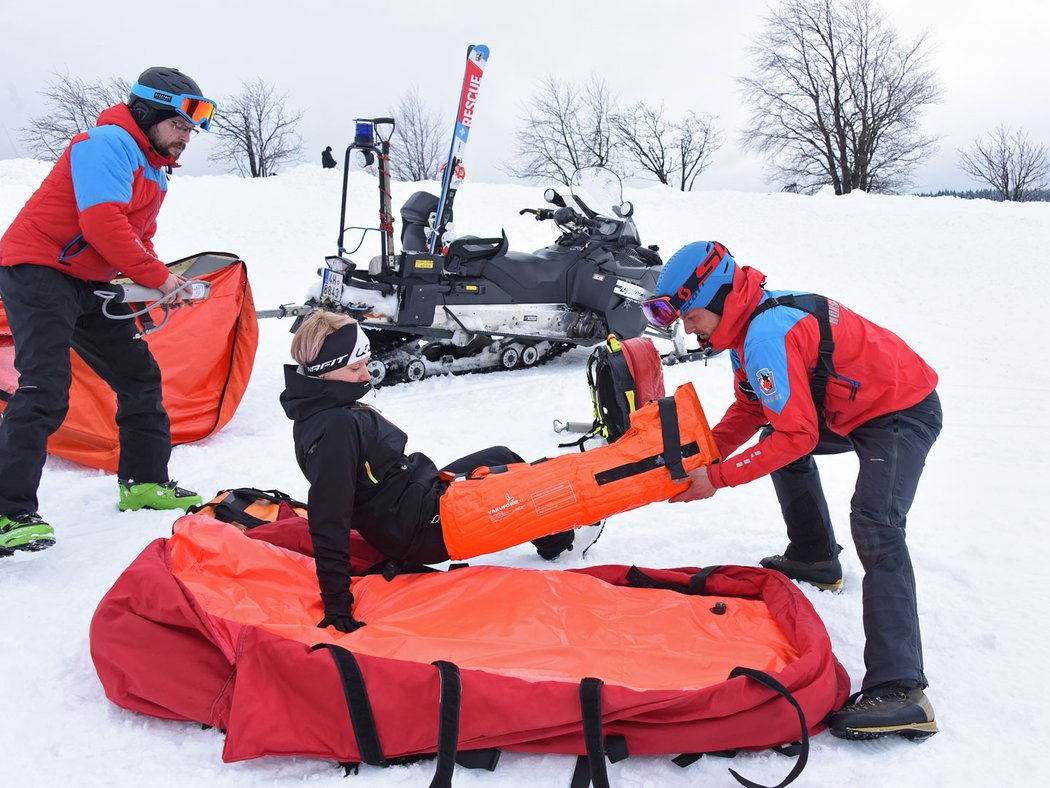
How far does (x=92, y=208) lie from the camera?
3158mm

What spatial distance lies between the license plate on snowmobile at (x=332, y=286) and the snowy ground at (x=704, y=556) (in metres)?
0.88

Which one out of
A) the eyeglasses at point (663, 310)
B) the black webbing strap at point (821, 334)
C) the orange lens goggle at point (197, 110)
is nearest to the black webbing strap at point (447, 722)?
the eyeglasses at point (663, 310)

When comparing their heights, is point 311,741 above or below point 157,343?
below

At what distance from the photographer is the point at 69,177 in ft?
10.8

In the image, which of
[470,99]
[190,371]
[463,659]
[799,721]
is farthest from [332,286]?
[799,721]

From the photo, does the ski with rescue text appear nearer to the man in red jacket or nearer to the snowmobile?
the snowmobile

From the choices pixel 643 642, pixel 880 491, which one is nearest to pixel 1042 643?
pixel 880 491

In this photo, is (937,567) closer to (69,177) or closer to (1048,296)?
(69,177)

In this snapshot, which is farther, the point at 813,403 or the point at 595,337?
the point at 595,337

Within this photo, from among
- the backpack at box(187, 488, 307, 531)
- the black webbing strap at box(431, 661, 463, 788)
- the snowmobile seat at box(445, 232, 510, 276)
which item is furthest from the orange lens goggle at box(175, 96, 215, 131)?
the snowmobile seat at box(445, 232, 510, 276)

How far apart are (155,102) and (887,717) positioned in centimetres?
371

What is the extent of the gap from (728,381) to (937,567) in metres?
3.62

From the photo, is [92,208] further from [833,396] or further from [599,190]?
[599,190]

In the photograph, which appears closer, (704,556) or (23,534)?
(23,534)
